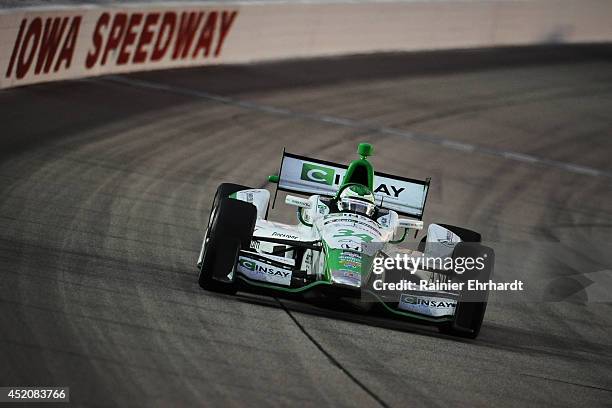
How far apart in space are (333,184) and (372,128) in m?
10.8

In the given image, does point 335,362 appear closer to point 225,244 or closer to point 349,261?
point 349,261

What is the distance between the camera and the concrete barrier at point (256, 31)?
76.5ft

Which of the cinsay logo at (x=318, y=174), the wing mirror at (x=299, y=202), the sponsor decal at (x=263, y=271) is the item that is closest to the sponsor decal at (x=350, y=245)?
the sponsor decal at (x=263, y=271)

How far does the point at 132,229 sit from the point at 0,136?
5324 millimetres

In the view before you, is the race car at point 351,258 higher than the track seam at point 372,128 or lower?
lower

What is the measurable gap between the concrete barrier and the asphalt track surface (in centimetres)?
53

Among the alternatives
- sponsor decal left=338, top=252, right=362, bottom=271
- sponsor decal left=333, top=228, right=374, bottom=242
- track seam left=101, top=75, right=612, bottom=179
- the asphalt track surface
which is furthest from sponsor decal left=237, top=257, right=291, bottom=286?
track seam left=101, top=75, right=612, bottom=179

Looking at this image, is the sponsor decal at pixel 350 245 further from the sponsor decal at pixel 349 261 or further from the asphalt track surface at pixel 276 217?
the asphalt track surface at pixel 276 217

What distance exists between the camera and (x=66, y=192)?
1605cm

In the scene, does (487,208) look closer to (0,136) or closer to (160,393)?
(0,136)

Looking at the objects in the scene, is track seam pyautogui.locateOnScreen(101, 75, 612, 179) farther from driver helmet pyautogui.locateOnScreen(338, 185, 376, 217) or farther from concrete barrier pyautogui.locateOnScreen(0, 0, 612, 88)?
driver helmet pyautogui.locateOnScreen(338, 185, 376, 217)

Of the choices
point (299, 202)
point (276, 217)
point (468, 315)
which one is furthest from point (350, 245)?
point (276, 217)

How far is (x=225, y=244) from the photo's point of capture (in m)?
12.0

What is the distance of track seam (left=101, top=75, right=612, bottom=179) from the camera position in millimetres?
24469
